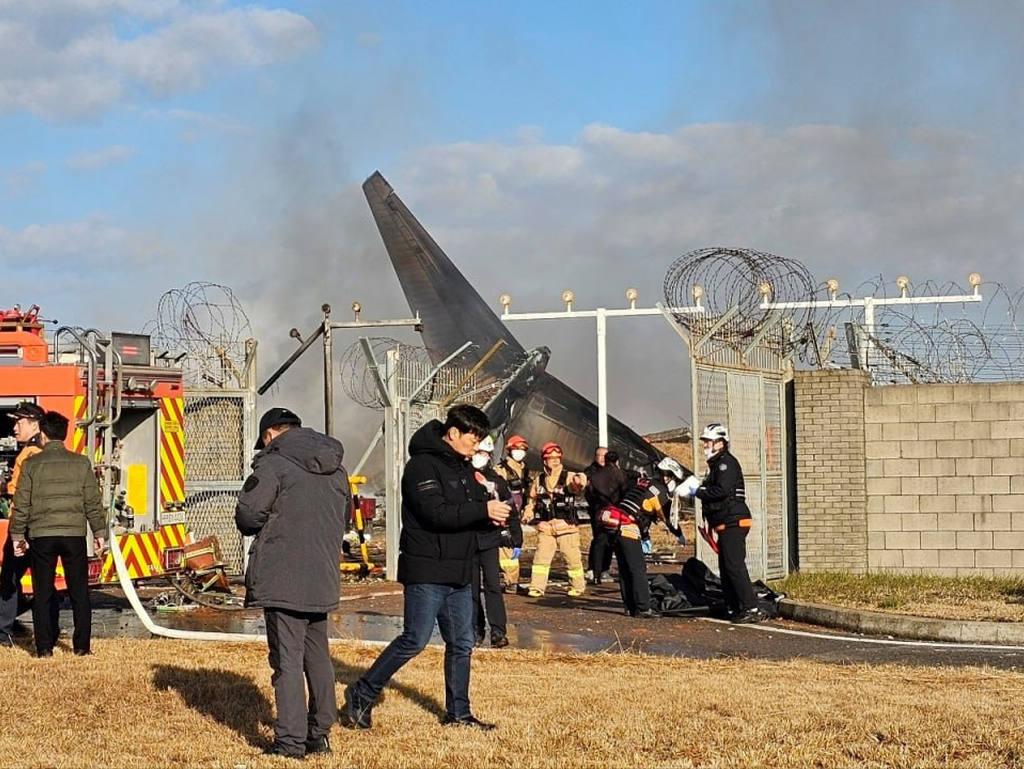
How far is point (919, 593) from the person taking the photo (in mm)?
15000

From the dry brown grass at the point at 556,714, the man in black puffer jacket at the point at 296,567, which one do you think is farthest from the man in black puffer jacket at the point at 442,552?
the man in black puffer jacket at the point at 296,567

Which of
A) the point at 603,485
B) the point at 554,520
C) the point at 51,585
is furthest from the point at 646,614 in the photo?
the point at 51,585

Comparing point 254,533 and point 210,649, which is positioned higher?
point 254,533

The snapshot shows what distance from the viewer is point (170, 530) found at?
1437 cm

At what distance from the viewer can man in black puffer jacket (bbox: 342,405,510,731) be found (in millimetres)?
7742

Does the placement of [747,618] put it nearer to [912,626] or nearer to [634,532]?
[634,532]

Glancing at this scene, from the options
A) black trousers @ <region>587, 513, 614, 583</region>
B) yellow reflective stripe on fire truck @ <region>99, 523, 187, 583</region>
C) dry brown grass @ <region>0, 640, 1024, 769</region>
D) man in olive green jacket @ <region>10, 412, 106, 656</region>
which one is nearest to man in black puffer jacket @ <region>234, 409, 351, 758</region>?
dry brown grass @ <region>0, 640, 1024, 769</region>

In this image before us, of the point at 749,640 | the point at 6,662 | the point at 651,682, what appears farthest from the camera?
the point at 749,640

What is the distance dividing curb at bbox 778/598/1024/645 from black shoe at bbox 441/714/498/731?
18.4 ft

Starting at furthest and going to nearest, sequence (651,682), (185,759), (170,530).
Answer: (170,530)
(651,682)
(185,759)

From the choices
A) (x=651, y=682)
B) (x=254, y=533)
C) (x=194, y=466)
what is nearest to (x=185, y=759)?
(x=254, y=533)

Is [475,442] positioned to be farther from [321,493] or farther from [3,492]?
[3,492]

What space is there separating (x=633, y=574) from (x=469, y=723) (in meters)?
6.13

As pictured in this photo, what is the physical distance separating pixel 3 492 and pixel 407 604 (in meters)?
5.91
